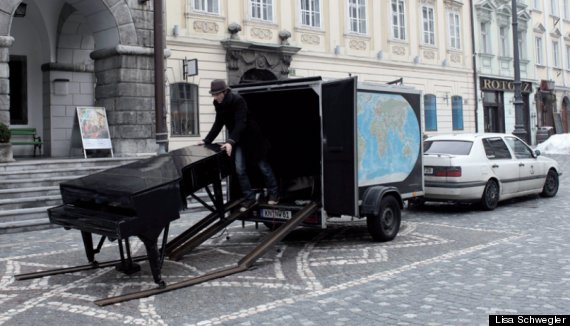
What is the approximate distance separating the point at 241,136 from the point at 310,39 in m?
14.7

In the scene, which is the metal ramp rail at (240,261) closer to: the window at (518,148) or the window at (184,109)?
the window at (518,148)

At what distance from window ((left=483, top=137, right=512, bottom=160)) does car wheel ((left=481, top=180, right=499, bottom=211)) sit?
21.9 inches

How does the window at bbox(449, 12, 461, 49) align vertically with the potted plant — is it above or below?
above

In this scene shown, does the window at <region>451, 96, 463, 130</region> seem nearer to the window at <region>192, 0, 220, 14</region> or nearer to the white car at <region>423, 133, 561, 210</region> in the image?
the window at <region>192, 0, 220, 14</region>

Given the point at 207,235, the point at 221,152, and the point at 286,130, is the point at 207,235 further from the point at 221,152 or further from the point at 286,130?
the point at 286,130

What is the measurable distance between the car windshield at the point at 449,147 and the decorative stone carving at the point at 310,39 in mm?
10689

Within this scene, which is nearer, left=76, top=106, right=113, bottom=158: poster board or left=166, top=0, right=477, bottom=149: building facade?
left=76, top=106, right=113, bottom=158: poster board

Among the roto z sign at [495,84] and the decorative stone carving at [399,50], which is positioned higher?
the decorative stone carving at [399,50]

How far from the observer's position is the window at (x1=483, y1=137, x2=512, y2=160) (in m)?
→ 12.0

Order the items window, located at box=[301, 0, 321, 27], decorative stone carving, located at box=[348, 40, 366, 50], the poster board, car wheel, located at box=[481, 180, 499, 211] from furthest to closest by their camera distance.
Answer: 1. decorative stone carving, located at box=[348, 40, 366, 50]
2. window, located at box=[301, 0, 321, 27]
3. the poster board
4. car wheel, located at box=[481, 180, 499, 211]

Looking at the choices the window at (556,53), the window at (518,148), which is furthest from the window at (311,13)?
the window at (556,53)

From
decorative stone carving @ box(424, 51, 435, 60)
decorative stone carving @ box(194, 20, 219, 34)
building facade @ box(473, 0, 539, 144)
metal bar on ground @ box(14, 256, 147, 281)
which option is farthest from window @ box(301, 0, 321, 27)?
metal bar on ground @ box(14, 256, 147, 281)

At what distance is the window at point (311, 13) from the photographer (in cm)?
2200

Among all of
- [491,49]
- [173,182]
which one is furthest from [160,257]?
[491,49]
